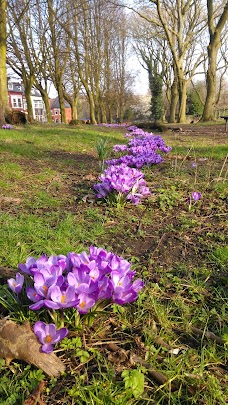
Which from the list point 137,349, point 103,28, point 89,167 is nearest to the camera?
point 137,349

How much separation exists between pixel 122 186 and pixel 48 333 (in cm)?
202

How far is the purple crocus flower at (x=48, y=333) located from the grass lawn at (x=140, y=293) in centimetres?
10

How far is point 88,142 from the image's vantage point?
8266mm

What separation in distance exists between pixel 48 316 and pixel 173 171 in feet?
11.6

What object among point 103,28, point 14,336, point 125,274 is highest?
point 103,28

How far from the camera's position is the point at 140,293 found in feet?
5.95

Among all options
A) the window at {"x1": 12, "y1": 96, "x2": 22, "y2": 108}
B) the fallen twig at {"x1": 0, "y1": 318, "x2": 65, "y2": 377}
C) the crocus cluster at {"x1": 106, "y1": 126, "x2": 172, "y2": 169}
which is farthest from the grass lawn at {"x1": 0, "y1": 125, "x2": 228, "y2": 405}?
the window at {"x1": 12, "y1": 96, "x2": 22, "y2": 108}

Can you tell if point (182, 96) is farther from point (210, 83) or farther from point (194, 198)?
point (194, 198)

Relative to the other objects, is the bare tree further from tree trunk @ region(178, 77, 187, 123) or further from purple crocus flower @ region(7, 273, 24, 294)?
purple crocus flower @ region(7, 273, 24, 294)

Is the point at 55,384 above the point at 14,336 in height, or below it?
below

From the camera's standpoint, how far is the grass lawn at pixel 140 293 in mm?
1235

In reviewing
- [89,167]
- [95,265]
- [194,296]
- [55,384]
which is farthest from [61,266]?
[89,167]

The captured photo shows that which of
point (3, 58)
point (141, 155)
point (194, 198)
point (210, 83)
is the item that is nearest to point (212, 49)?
point (210, 83)

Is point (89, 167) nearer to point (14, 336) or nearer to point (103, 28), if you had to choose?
point (14, 336)
